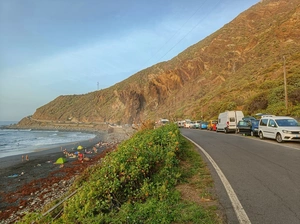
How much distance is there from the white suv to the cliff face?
1034cm

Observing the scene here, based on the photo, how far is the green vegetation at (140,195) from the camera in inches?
165

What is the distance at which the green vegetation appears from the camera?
418cm

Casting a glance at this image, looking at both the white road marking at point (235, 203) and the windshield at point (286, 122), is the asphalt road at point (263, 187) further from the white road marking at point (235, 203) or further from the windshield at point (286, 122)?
the windshield at point (286, 122)

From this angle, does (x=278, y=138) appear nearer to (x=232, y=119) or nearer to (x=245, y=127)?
(x=245, y=127)

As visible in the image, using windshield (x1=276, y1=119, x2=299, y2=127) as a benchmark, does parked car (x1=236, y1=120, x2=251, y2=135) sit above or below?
below

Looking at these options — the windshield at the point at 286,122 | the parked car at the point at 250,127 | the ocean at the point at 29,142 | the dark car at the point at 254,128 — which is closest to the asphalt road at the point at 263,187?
the windshield at the point at 286,122

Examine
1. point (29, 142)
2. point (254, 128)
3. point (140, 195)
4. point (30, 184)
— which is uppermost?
Answer: point (254, 128)

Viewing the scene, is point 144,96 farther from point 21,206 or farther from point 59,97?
point 59,97

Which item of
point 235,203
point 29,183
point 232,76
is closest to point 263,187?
point 235,203

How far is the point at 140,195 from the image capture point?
17.0 ft

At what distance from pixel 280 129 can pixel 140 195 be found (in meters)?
12.8

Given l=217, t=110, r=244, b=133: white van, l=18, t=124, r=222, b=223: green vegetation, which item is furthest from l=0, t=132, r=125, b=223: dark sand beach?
l=217, t=110, r=244, b=133: white van

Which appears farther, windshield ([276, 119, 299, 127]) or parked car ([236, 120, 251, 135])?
parked car ([236, 120, 251, 135])

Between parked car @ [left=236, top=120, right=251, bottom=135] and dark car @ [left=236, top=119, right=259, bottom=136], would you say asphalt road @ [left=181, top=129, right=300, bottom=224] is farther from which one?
parked car @ [left=236, top=120, right=251, bottom=135]
